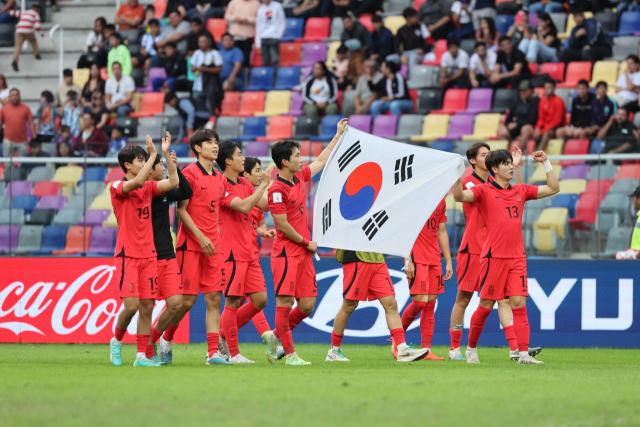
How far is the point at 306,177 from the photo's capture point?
8.95 m

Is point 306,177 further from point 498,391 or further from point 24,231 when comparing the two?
point 24,231

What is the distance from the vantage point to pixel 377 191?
880 centimetres

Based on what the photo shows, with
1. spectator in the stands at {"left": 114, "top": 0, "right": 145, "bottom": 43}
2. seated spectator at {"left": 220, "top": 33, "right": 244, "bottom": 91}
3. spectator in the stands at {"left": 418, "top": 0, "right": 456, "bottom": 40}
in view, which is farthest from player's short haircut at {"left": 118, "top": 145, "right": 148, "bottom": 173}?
spectator in the stands at {"left": 114, "top": 0, "right": 145, "bottom": 43}

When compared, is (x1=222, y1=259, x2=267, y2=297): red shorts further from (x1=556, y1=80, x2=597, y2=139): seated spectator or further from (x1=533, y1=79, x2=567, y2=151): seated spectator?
(x1=556, y1=80, x2=597, y2=139): seated spectator

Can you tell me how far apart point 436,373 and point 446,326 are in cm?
471

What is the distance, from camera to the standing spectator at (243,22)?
20.3 meters

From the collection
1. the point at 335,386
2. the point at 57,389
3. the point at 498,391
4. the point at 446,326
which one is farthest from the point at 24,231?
the point at 498,391

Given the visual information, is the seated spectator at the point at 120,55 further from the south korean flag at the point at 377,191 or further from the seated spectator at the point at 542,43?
the south korean flag at the point at 377,191

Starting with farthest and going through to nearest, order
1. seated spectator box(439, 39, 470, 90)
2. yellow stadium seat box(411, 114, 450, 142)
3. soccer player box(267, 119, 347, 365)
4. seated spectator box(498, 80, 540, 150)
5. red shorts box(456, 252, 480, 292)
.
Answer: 1. seated spectator box(439, 39, 470, 90)
2. yellow stadium seat box(411, 114, 450, 142)
3. seated spectator box(498, 80, 540, 150)
4. red shorts box(456, 252, 480, 292)
5. soccer player box(267, 119, 347, 365)

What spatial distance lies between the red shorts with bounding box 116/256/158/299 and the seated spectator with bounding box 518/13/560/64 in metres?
12.0

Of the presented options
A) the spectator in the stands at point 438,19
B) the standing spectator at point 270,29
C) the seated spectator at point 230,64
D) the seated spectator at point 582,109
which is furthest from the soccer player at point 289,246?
the standing spectator at point 270,29

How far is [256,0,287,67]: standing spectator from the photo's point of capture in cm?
1991

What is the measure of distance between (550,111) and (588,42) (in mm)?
3012

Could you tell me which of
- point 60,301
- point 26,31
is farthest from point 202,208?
point 26,31
